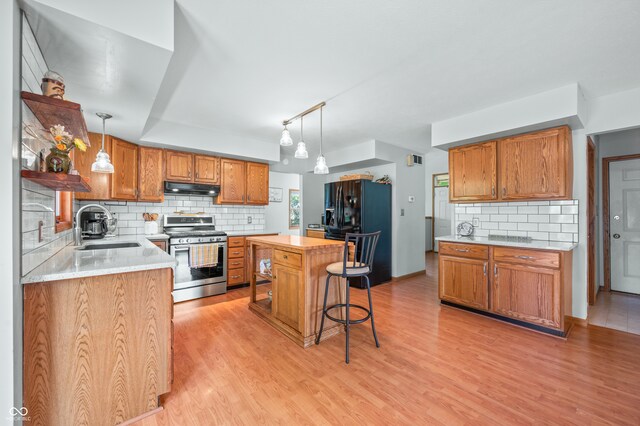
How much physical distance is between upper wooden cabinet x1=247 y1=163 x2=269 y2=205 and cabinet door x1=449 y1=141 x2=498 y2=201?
297cm

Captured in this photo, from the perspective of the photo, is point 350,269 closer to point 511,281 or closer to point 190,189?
point 511,281

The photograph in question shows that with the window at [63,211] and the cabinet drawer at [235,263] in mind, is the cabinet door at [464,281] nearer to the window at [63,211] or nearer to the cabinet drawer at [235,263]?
the cabinet drawer at [235,263]

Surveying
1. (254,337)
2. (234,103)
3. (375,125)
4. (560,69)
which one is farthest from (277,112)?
(560,69)

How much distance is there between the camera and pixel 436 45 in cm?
199

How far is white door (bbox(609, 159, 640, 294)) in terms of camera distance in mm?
3764

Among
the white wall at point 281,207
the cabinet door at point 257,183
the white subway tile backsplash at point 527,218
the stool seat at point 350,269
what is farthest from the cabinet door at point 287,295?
the white wall at point 281,207

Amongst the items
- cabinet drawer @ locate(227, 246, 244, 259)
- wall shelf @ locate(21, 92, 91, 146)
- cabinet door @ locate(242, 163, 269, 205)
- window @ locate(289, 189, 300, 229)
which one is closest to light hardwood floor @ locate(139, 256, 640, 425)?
cabinet drawer @ locate(227, 246, 244, 259)

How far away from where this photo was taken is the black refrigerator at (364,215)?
4.34m

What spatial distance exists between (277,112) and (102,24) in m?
2.02

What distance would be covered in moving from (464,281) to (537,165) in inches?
59.1

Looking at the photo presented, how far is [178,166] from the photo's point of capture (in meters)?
4.02

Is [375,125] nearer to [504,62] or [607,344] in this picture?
[504,62]

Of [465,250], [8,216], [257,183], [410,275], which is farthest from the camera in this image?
[410,275]
